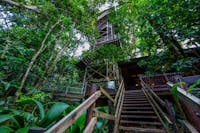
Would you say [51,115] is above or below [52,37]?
below

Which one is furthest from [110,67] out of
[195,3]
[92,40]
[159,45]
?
[195,3]

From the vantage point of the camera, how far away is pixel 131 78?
1409 cm

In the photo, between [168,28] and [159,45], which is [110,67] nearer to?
[159,45]

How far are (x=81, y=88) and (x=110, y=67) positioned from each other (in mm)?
3335

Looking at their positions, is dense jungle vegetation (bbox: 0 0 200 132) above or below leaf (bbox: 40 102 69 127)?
above

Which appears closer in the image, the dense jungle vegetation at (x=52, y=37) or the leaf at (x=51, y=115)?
the leaf at (x=51, y=115)

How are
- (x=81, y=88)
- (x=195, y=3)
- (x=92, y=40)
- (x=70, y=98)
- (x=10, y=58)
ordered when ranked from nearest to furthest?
(x=10, y=58), (x=195, y=3), (x=70, y=98), (x=81, y=88), (x=92, y=40)

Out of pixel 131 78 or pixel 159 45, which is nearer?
pixel 159 45

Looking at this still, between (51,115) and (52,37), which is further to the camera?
(52,37)

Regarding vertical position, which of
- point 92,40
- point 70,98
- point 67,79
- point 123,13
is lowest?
point 70,98

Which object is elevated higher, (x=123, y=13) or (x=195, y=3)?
(x=123, y=13)

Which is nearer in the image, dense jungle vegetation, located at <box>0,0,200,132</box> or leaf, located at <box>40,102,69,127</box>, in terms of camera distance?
leaf, located at <box>40,102,69,127</box>

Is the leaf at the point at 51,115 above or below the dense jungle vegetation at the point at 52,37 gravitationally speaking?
below

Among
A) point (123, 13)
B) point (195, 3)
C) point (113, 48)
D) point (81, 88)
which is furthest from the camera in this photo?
point (123, 13)
